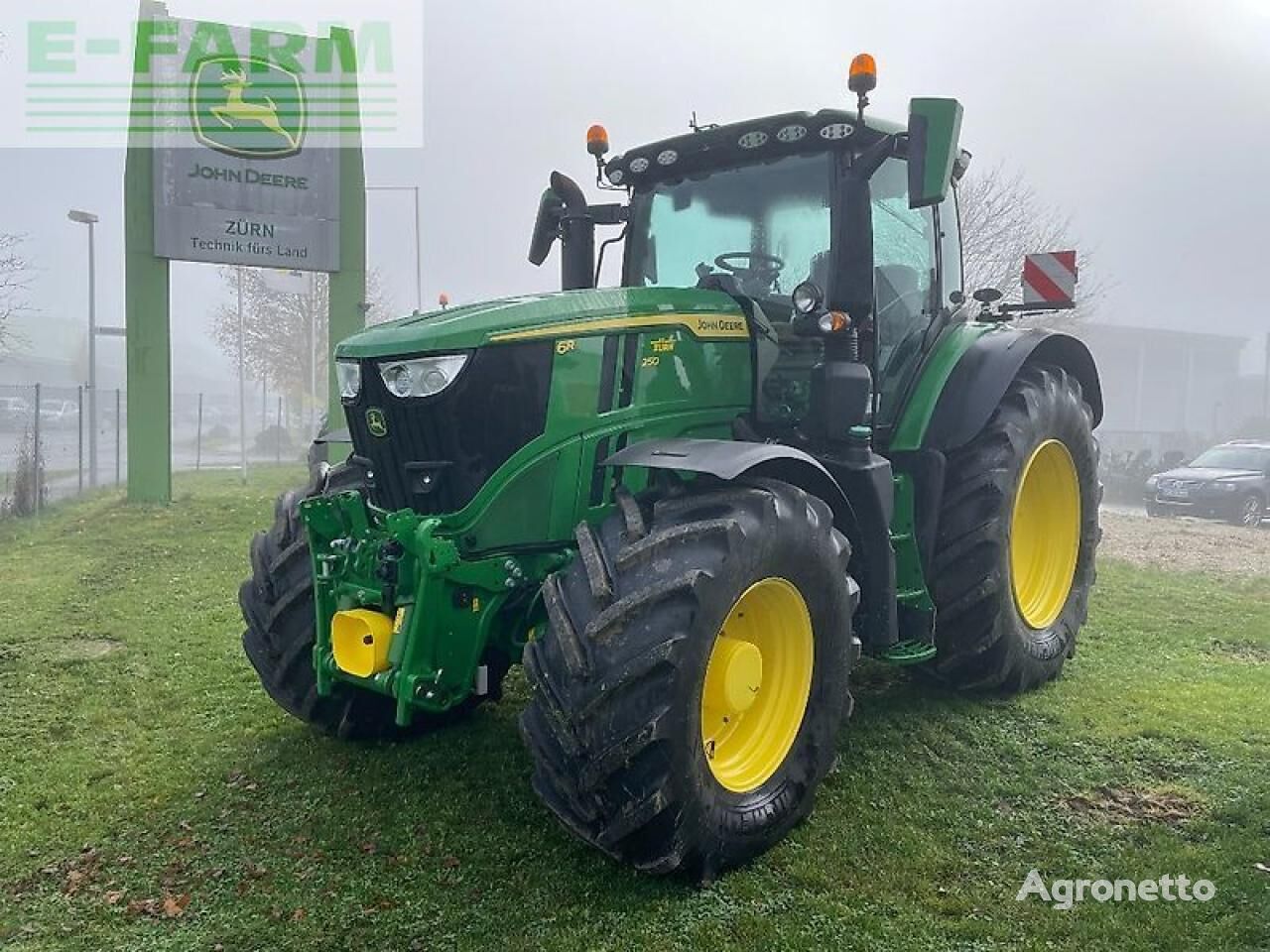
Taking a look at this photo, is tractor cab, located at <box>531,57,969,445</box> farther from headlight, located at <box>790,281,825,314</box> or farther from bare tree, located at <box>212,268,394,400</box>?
bare tree, located at <box>212,268,394,400</box>

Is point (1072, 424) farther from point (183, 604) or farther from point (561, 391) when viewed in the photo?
point (183, 604)

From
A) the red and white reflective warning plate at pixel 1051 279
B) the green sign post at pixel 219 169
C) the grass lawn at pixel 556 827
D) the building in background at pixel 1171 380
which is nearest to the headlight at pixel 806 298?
the grass lawn at pixel 556 827

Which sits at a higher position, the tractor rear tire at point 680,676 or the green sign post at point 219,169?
the green sign post at point 219,169

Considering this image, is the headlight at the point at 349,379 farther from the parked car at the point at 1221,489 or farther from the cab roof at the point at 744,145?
A: the parked car at the point at 1221,489

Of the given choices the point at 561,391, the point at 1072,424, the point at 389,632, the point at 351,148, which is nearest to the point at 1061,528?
the point at 1072,424

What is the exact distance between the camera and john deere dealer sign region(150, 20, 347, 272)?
12688 millimetres

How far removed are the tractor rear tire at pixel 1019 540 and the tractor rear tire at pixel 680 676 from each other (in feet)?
4.19

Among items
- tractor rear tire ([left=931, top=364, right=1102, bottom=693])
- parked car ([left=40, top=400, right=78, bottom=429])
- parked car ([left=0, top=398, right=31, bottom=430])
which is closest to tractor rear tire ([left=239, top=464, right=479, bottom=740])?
tractor rear tire ([left=931, top=364, right=1102, bottom=693])

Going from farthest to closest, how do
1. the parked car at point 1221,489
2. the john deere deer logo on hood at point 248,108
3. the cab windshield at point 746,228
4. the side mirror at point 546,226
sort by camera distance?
the parked car at point 1221,489 → the john deere deer logo on hood at point 248,108 → the side mirror at point 546,226 → the cab windshield at point 746,228

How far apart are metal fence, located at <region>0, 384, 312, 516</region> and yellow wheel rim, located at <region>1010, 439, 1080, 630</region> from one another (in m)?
11.3

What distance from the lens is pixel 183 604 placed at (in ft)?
24.5

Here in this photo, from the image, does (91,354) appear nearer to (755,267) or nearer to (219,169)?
(219,169)

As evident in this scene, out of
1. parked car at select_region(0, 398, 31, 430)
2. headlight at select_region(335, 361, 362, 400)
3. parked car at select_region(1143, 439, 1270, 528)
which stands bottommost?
parked car at select_region(1143, 439, 1270, 528)

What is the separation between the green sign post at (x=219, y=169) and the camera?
12.6 meters
